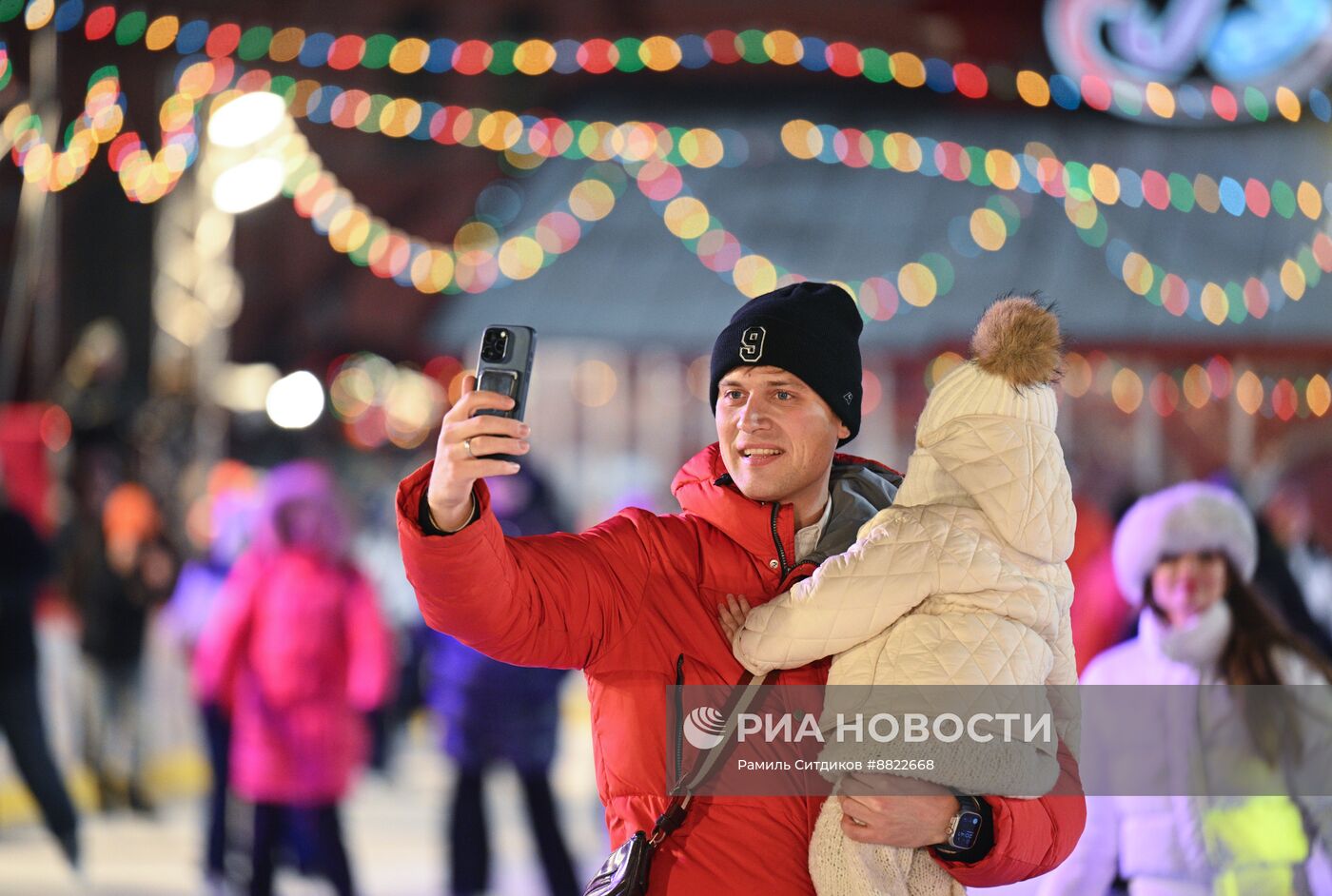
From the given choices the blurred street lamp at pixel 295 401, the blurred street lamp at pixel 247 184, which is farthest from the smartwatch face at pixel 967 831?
the blurred street lamp at pixel 295 401

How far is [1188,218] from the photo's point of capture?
797 inches

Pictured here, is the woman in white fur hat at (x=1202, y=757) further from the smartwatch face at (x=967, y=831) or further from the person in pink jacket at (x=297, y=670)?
the person in pink jacket at (x=297, y=670)

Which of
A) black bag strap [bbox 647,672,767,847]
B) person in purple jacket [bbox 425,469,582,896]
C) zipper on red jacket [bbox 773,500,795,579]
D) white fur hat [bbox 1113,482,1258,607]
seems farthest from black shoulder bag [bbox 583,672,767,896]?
person in purple jacket [bbox 425,469,582,896]

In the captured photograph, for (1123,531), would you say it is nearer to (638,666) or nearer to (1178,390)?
(638,666)

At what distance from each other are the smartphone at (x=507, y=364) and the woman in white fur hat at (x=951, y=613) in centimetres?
43

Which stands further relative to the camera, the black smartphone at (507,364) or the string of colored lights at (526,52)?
the string of colored lights at (526,52)

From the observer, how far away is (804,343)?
2.02 m

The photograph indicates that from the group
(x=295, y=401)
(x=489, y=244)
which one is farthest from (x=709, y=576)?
(x=489, y=244)

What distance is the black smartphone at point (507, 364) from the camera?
5.57 feet

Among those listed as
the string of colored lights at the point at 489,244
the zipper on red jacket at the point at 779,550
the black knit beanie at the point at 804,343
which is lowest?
the zipper on red jacket at the point at 779,550

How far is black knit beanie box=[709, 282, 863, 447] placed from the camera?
2023 mm

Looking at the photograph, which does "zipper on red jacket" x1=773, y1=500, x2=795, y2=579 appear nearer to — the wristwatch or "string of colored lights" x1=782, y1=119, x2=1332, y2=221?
the wristwatch

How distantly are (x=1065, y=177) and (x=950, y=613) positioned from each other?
13006 millimetres

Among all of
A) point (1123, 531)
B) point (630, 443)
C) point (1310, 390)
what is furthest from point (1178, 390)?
point (1123, 531)
